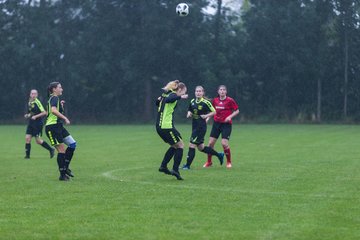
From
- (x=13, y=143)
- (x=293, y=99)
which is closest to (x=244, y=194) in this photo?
(x=13, y=143)

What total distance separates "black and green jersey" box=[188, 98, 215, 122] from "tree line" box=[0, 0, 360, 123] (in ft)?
123

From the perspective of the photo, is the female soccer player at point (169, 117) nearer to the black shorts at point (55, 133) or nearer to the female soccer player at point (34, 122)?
the black shorts at point (55, 133)

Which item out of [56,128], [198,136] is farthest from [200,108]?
[56,128]

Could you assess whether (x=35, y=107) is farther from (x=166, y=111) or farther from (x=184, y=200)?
(x=184, y=200)

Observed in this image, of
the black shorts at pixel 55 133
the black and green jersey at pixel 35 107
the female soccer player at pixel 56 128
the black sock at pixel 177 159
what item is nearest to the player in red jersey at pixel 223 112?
the black sock at pixel 177 159

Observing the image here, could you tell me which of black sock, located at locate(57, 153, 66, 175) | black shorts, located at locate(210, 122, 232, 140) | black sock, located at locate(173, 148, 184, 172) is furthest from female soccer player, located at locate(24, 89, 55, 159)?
black sock, located at locate(173, 148, 184, 172)

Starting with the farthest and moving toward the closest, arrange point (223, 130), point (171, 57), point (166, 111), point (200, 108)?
point (171, 57)
point (223, 130)
point (200, 108)
point (166, 111)

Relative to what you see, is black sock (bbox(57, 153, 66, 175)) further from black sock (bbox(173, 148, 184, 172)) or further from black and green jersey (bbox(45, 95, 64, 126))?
black sock (bbox(173, 148, 184, 172))

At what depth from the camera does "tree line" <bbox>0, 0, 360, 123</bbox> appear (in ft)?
183

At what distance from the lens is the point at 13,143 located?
98.3 feet

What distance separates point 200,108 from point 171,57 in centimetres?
3972

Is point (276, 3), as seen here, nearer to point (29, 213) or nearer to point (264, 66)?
point (264, 66)

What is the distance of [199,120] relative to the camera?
60.9 feet

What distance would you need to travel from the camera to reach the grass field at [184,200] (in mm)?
9328
